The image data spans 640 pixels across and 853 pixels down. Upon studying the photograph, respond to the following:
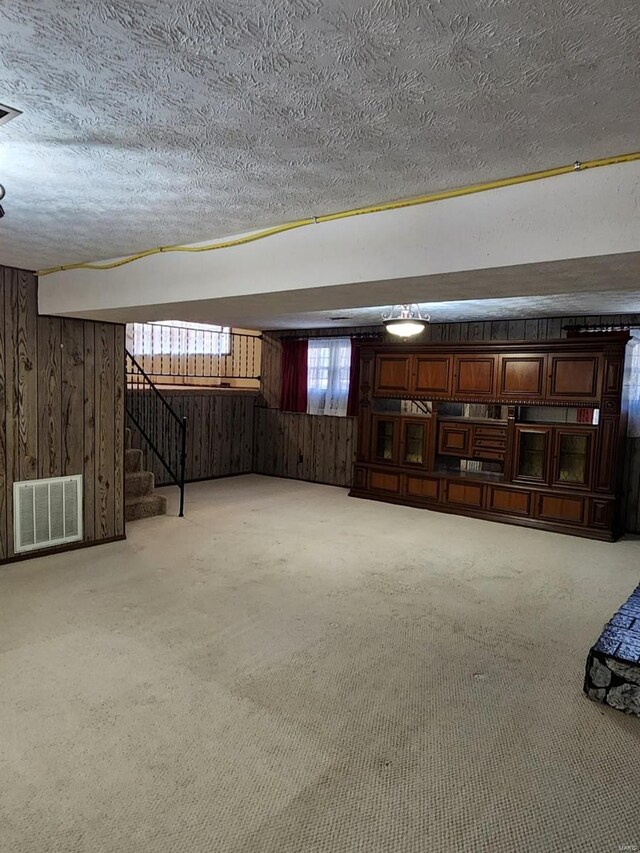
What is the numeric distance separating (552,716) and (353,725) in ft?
2.96

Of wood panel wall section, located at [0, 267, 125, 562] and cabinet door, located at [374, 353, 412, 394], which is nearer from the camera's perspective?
wood panel wall section, located at [0, 267, 125, 562]

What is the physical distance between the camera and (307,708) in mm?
2443

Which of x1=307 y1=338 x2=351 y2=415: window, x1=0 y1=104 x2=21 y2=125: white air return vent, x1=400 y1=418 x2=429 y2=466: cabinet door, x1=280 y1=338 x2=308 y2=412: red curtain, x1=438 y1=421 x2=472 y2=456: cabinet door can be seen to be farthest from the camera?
x1=280 y1=338 x2=308 y2=412: red curtain

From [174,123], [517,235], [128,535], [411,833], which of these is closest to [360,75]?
[174,123]

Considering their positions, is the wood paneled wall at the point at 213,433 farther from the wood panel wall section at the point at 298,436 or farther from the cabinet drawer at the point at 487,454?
the cabinet drawer at the point at 487,454

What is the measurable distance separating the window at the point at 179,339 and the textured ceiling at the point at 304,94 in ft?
19.3

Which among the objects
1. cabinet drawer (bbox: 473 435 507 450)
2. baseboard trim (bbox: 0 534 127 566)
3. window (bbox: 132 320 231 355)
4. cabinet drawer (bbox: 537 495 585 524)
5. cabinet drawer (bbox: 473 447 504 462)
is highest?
window (bbox: 132 320 231 355)

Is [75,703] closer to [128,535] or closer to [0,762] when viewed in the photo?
[0,762]

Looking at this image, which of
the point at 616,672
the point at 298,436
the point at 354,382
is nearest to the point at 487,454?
the point at 354,382

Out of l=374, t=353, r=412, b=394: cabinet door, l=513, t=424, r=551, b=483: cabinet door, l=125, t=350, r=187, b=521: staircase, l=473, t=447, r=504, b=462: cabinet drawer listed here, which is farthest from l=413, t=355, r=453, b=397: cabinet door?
l=125, t=350, r=187, b=521: staircase

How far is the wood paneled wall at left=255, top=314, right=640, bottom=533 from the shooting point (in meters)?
5.77

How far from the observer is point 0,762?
203 centimetres

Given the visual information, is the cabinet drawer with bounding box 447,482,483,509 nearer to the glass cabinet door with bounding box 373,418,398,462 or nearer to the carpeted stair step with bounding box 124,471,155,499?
the glass cabinet door with bounding box 373,418,398,462

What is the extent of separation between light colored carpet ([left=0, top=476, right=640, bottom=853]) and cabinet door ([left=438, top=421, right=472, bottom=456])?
1.92 metres
